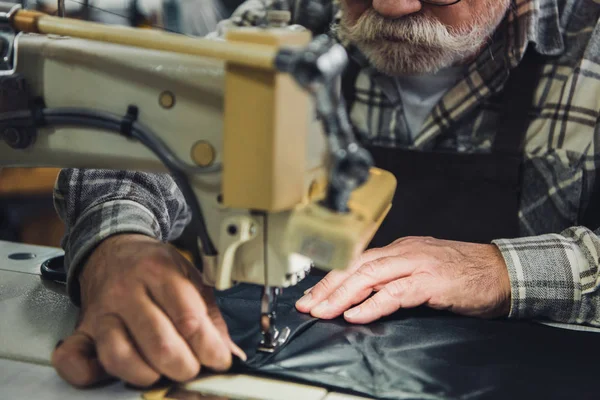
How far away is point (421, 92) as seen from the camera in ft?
5.64

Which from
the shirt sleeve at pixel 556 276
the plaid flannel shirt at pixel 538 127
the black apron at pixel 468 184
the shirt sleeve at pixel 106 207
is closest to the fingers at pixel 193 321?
the shirt sleeve at pixel 106 207

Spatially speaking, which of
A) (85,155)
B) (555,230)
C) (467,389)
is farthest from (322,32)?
(467,389)

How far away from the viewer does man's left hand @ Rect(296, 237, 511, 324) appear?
3.66 ft

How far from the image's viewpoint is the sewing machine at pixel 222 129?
764 millimetres

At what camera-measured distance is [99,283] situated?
38.4 inches

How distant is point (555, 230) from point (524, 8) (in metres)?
0.50

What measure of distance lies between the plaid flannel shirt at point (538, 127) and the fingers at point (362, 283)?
0.70 feet

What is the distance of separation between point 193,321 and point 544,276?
0.66 m

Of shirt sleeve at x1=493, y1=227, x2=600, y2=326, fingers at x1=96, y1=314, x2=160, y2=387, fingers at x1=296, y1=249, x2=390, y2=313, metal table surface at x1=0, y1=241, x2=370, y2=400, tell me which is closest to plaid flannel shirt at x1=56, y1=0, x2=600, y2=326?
shirt sleeve at x1=493, y1=227, x2=600, y2=326

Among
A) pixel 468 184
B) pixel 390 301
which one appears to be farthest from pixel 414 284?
pixel 468 184

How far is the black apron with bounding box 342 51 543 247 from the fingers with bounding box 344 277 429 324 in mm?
513

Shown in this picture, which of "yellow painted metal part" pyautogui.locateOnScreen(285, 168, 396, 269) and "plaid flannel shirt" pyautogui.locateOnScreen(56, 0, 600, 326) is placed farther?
"plaid flannel shirt" pyautogui.locateOnScreen(56, 0, 600, 326)

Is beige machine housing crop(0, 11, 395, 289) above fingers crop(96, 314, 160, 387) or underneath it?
above

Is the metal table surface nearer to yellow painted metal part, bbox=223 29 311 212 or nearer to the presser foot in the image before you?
the presser foot
